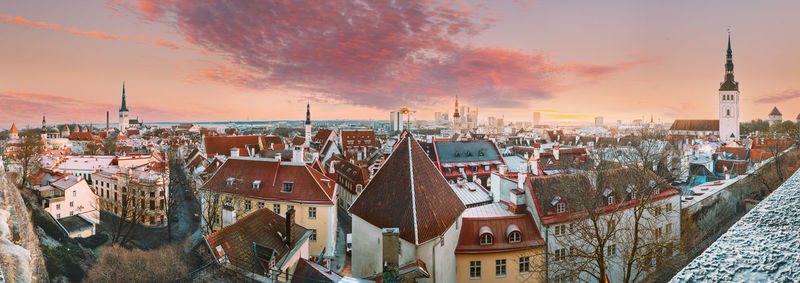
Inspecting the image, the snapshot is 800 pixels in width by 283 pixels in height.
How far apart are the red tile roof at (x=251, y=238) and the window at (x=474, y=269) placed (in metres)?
6.91

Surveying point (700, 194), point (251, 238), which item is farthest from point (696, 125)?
point (251, 238)

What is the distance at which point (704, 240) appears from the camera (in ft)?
59.5

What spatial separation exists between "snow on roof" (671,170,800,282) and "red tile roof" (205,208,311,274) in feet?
42.6

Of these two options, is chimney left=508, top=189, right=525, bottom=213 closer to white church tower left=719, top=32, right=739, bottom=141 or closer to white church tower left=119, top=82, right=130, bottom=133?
white church tower left=719, top=32, right=739, bottom=141

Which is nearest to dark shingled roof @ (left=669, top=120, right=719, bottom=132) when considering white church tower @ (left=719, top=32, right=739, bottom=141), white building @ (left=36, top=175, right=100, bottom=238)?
white church tower @ (left=719, top=32, right=739, bottom=141)

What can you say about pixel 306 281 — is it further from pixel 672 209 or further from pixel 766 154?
pixel 766 154

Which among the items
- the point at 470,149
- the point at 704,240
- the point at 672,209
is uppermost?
the point at 470,149

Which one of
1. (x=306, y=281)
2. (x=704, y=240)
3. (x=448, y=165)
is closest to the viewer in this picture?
(x=306, y=281)

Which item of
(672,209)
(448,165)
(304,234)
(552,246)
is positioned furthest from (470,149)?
(304,234)

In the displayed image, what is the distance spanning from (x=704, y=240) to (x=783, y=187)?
2161 cm

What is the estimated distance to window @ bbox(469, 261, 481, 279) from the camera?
14.6 metres

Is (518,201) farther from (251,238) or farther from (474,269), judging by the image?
(251,238)

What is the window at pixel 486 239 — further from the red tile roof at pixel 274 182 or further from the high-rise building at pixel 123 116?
the high-rise building at pixel 123 116

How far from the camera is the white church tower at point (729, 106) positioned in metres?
75.9
